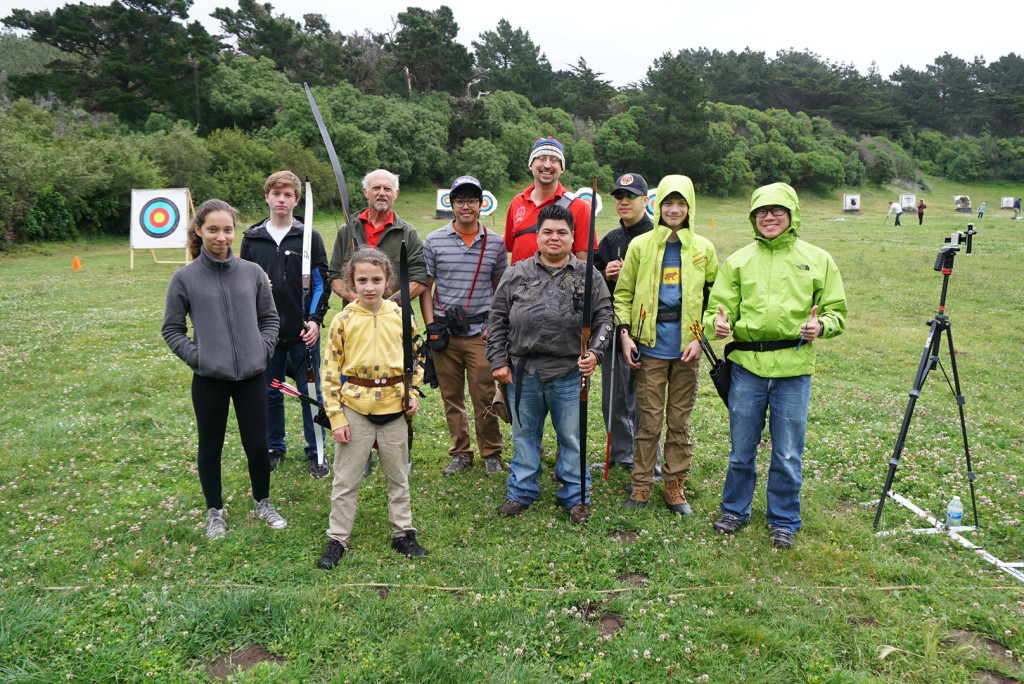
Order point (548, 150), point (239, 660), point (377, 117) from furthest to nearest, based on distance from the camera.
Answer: point (377, 117) < point (548, 150) < point (239, 660)

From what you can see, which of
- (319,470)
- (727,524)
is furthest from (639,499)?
(319,470)

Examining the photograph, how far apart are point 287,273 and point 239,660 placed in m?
2.77

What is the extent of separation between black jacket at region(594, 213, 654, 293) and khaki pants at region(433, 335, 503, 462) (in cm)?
107

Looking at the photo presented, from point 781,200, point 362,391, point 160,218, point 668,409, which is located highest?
point 160,218

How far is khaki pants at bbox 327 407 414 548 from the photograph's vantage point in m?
3.87

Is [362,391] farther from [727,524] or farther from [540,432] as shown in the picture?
[727,524]

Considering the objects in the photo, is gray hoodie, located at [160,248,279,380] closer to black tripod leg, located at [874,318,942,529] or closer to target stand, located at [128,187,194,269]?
black tripod leg, located at [874,318,942,529]

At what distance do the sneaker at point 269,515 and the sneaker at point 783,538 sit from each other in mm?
3043

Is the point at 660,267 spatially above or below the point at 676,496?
above

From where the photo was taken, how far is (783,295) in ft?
12.9

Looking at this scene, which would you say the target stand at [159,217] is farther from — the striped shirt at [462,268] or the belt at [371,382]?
the belt at [371,382]

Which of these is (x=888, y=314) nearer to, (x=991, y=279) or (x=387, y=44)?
(x=991, y=279)

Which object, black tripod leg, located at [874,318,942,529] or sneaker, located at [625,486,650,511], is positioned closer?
black tripod leg, located at [874,318,942,529]

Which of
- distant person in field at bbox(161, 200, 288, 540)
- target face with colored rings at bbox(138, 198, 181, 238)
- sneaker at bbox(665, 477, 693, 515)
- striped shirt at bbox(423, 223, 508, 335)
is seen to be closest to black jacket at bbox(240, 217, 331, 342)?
distant person in field at bbox(161, 200, 288, 540)
